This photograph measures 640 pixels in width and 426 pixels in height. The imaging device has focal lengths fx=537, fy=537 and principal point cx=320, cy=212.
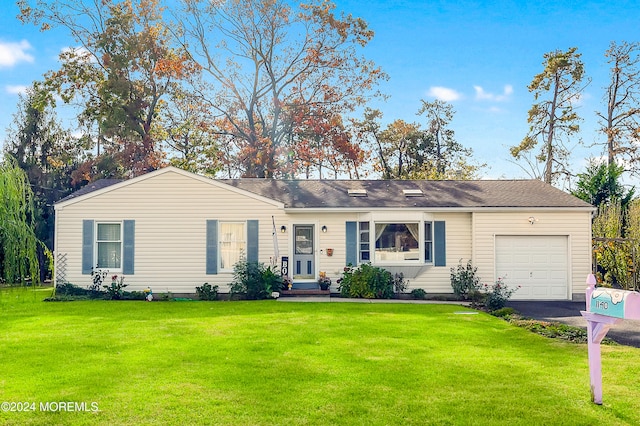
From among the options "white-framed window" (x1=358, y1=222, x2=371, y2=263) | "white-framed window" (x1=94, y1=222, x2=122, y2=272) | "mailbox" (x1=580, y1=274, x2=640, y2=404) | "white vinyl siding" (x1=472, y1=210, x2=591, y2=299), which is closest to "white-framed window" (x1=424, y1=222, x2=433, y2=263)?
"white vinyl siding" (x1=472, y1=210, x2=591, y2=299)

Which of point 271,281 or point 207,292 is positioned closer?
point 271,281

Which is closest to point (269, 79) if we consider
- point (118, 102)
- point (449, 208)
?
point (118, 102)

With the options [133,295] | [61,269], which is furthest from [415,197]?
[61,269]

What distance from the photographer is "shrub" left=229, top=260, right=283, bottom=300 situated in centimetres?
1622

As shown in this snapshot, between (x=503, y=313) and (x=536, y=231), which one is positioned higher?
(x=536, y=231)

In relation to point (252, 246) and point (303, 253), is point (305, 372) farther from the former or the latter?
point (303, 253)

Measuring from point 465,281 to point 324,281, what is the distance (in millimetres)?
4415

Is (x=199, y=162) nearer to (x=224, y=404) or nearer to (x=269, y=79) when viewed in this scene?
(x=269, y=79)

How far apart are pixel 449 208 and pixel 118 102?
64.2 ft

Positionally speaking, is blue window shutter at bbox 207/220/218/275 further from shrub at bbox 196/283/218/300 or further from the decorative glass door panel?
the decorative glass door panel

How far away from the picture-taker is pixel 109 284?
663 inches

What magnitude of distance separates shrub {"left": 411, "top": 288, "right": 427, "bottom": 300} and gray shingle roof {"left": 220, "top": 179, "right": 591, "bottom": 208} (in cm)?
270

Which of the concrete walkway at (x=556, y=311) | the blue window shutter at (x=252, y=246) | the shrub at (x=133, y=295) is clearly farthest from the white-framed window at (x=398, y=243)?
the shrub at (x=133, y=295)

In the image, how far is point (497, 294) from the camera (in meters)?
15.5
